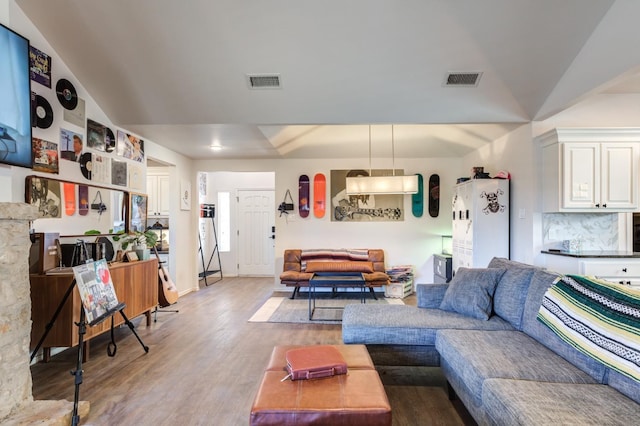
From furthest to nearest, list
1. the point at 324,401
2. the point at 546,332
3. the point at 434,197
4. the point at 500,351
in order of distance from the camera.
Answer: the point at 434,197 < the point at 546,332 < the point at 500,351 < the point at 324,401

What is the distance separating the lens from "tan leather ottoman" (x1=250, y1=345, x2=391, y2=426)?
145 centimetres

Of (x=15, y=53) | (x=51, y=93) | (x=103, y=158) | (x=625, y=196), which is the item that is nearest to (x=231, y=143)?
(x=103, y=158)

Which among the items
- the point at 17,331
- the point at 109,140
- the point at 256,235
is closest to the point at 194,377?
the point at 17,331

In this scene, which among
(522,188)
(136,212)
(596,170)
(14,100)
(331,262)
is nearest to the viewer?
(14,100)

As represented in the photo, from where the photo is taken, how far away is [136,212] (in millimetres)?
4395

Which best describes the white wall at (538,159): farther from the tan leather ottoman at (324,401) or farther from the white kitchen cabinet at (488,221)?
the tan leather ottoman at (324,401)

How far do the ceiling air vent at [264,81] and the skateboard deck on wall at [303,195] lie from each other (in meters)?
2.78

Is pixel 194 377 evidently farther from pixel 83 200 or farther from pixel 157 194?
pixel 157 194

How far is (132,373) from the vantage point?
2.79 meters

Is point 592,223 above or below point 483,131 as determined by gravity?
below

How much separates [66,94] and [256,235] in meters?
4.92

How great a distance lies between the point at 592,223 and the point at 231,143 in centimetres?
477

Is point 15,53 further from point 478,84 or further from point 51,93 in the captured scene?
point 478,84

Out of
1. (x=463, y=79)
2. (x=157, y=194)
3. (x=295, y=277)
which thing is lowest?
(x=295, y=277)
